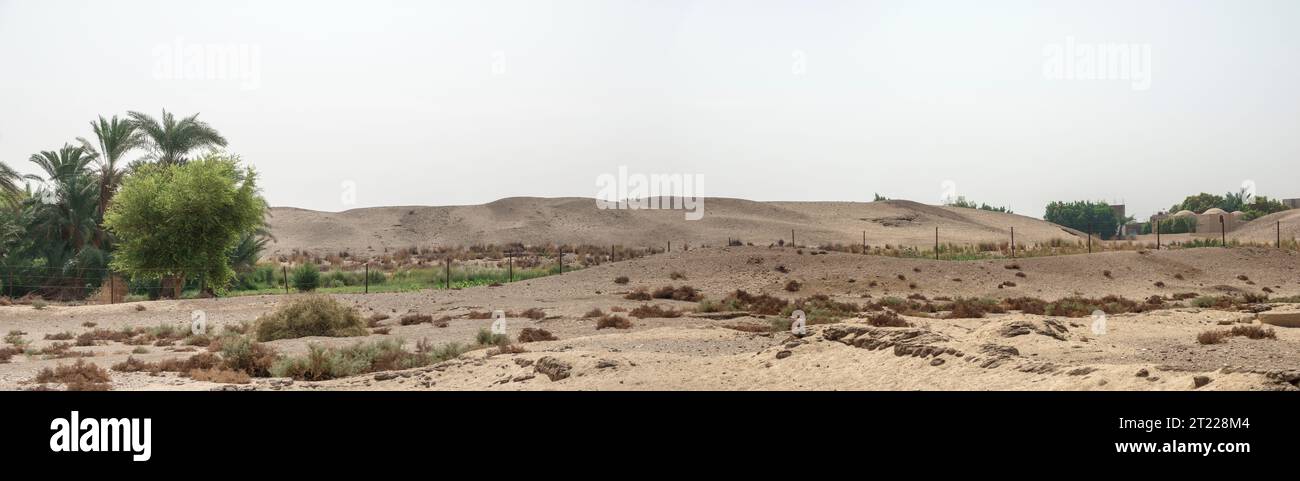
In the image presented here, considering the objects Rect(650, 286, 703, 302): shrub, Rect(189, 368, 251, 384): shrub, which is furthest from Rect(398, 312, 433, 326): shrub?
Rect(189, 368, 251, 384): shrub

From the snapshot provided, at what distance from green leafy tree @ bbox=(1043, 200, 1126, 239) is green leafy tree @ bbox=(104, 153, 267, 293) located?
10946 cm

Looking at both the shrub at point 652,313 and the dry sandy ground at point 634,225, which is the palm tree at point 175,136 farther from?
the dry sandy ground at point 634,225

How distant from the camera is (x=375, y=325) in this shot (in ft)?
94.5

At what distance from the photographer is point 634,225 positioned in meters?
115

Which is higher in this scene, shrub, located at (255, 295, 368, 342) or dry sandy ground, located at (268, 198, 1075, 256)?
dry sandy ground, located at (268, 198, 1075, 256)

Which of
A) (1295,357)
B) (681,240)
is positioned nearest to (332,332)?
(1295,357)

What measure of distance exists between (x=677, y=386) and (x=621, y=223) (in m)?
104

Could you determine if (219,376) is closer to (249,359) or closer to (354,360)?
(249,359)

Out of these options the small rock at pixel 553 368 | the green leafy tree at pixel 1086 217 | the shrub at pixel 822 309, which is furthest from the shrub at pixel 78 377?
the green leafy tree at pixel 1086 217

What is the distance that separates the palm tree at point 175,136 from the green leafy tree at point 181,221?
3803 millimetres

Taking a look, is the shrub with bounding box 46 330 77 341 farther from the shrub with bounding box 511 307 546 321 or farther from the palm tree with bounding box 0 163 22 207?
the palm tree with bounding box 0 163 22 207

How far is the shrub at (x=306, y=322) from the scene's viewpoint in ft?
82.1

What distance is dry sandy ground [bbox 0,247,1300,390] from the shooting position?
41.1ft
